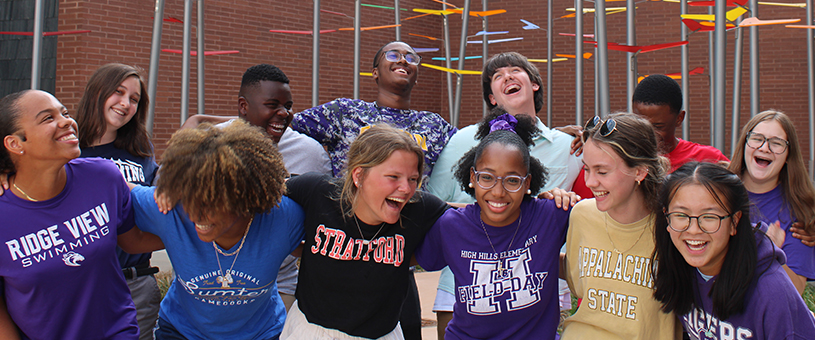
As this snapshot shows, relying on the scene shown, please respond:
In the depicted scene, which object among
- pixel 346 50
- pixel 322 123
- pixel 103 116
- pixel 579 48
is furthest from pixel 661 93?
pixel 346 50

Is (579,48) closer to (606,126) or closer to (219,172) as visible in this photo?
(606,126)

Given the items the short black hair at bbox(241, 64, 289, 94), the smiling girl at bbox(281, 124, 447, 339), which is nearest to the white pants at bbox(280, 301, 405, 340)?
the smiling girl at bbox(281, 124, 447, 339)

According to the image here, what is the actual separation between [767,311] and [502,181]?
98 centimetres

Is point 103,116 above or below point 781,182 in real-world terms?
above

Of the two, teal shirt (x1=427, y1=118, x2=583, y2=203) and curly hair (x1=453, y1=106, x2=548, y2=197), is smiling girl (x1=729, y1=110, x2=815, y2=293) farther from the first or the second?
curly hair (x1=453, y1=106, x2=548, y2=197)

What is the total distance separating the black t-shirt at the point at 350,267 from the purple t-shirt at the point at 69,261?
72 cm

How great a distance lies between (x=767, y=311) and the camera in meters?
1.83

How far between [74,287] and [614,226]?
205 centimetres

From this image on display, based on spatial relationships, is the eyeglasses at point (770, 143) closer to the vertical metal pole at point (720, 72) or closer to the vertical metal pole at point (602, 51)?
the vertical metal pole at point (602, 51)

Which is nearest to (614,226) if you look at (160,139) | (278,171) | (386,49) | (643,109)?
(643,109)

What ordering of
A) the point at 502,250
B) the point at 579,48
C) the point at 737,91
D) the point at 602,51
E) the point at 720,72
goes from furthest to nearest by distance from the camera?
1. the point at 579,48
2. the point at 737,91
3. the point at 720,72
4. the point at 602,51
5. the point at 502,250

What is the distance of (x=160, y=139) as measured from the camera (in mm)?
9539

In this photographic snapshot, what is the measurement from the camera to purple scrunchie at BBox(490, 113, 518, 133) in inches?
101

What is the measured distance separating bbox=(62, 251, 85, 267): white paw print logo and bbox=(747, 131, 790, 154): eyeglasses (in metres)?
2.83
